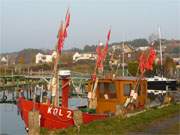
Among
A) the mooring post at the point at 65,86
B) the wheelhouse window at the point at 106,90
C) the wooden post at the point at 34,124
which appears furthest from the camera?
A: the wheelhouse window at the point at 106,90

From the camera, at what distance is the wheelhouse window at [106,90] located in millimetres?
22984

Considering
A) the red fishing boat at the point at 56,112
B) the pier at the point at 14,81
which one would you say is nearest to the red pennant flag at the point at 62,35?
the red fishing boat at the point at 56,112

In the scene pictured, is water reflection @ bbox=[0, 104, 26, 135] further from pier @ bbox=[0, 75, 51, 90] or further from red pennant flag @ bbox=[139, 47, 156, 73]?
pier @ bbox=[0, 75, 51, 90]

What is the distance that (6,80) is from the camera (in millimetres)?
68688

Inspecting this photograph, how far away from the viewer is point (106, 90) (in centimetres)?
2320

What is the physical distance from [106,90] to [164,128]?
273 inches

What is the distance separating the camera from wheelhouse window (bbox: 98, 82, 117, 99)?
23.0 metres

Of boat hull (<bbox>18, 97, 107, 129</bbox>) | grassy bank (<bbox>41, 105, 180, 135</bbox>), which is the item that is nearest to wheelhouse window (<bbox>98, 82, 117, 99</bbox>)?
boat hull (<bbox>18, 97, 107, 129</bbox>)

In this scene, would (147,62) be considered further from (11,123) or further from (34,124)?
(11,123)

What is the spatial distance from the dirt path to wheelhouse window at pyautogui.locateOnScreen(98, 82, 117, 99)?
13.8 ft

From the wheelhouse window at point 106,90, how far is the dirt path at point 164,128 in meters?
4.20

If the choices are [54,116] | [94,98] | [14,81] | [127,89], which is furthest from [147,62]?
[14,81]

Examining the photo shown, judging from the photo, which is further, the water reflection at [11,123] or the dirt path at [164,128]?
the water reflection at [11,123]

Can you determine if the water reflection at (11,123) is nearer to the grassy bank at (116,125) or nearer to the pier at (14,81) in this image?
the grassy bank at (116,125)
